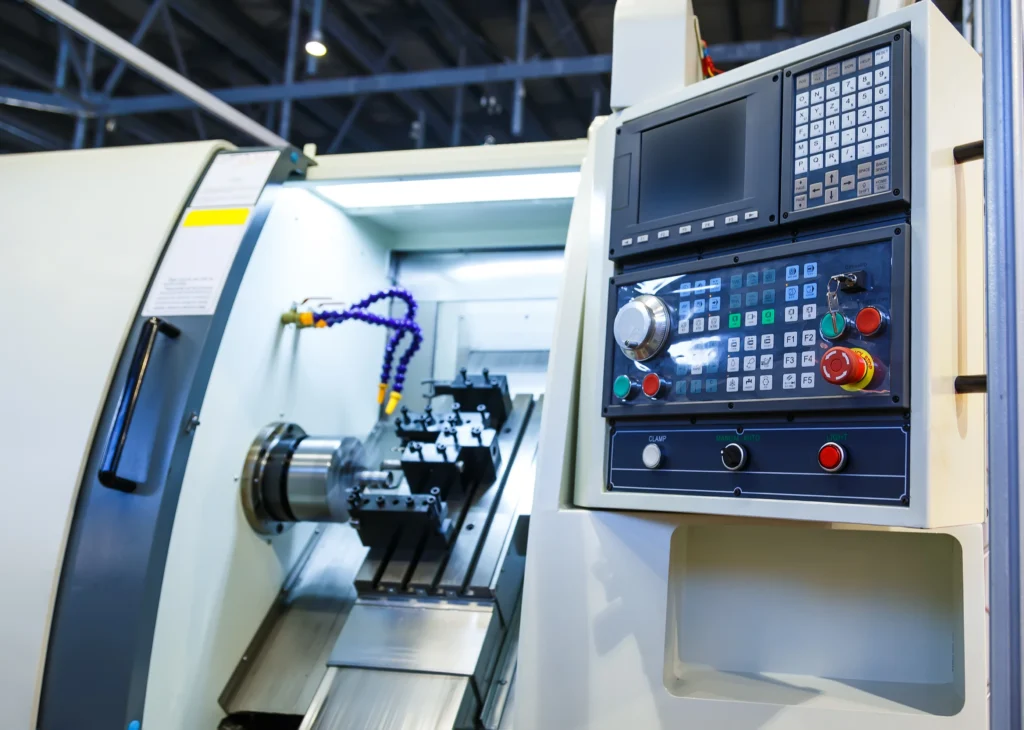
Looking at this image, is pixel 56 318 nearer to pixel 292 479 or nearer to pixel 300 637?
pixel 292 479

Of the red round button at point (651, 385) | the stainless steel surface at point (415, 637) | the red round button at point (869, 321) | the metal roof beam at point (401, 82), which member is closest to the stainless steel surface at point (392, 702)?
the stainless steel surface at point (415, 637)

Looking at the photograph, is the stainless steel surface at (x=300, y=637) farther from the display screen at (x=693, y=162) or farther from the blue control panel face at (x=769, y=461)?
the display screen at (x=693, y=162)

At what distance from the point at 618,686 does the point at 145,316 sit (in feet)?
3.29

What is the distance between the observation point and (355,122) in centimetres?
538

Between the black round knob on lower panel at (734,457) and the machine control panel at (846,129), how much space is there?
25cm

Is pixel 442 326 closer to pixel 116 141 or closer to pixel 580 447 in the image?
pixel 580 447

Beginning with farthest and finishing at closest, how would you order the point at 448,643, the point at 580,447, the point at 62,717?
the point at 448,643 < the point at 62,717 < the point at 580,447

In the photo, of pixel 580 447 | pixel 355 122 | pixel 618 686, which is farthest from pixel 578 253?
pixel 355 122

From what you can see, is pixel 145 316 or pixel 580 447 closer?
pixel 580 447

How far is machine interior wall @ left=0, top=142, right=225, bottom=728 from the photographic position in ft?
4.46

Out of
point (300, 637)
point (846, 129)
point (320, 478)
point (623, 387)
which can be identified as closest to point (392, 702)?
point (300, 637)

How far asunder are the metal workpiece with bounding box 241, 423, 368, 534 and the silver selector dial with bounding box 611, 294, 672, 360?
0.81 m

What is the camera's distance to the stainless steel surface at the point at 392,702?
135 cm

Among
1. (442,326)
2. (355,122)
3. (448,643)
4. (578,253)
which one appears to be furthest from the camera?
(355,122)
